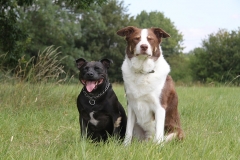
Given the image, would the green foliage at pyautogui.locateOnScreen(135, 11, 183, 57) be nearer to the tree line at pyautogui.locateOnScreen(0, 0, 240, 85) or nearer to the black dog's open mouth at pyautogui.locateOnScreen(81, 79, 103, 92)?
the tree line at pyautogui.locateOnScreen(0, 0, 240, 85)

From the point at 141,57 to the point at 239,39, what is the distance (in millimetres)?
33608

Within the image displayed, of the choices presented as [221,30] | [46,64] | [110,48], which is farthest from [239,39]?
[46,64]

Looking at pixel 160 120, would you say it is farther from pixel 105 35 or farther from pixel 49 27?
pixel 105 35

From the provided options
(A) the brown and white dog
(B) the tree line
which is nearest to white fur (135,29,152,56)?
(A) the brown and white dog

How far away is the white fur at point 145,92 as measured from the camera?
4285mm

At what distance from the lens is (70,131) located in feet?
17.0

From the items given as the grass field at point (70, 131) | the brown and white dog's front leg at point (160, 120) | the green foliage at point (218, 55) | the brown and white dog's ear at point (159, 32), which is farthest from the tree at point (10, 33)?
the green foliage at point (218, 55)

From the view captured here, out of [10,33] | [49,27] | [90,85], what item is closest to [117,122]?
[90,85]

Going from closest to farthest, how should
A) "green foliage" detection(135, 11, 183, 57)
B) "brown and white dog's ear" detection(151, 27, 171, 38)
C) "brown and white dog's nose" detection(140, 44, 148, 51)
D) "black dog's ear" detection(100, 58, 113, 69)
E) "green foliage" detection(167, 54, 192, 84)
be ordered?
"brown and white dog's nose" detection(140, 44, 148, 51) < "brown and white dog's ear" detection(151, 27, 171, 38) < "black dog's ear" detection(100, 58, 113, 69) < "green foliage" detection(167, 54, 192, 84) < "green foliage" detection(135, 11, 183, 57)

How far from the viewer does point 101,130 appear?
4.76m

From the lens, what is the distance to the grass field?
3311 mm

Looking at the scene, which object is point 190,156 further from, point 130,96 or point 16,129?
point 16,129

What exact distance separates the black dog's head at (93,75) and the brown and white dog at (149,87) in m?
0.32

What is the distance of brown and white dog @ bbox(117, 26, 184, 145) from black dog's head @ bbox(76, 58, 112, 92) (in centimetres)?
32
